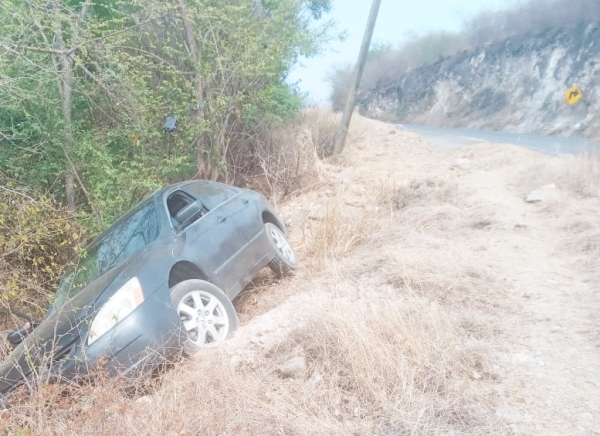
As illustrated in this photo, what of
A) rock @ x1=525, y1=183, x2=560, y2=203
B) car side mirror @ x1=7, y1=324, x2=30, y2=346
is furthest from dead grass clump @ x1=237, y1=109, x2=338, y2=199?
car side mirror @ x1=7, y1=324, x2=30, y2=346

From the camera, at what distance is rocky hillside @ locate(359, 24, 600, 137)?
26969 millimetres

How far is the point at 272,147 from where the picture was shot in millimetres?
11844

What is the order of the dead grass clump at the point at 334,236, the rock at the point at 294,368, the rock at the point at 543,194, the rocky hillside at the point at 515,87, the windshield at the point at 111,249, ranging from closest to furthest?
the rock at the point at 294,368, the windshield at the point at 111,249, the dead grass clump at the point at 334,236, the rock at the point at 543,194, the rocky hillside at the point at 515,87

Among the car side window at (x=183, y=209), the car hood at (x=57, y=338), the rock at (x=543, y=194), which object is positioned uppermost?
the car side window at (x=183, y=209)

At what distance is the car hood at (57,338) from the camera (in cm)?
388

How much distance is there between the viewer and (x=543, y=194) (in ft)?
26.7

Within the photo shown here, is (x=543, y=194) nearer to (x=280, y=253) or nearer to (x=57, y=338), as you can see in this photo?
(x=280, y=253)

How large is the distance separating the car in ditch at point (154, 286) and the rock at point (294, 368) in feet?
2.76

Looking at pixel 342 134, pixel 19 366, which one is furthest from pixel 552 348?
pixel 342 134

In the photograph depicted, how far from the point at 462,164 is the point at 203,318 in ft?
28.5

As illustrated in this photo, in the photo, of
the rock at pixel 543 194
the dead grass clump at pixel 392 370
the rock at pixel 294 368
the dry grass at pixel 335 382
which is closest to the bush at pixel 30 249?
the dry grass at pixel 335 382

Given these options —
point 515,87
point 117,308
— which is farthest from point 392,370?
point 515,87

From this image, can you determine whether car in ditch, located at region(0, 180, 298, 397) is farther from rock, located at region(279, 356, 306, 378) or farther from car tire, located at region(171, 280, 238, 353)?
rock, located at region(279, 356, 306, 378)

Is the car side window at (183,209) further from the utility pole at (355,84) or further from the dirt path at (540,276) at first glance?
the utility pole at (355,84)
